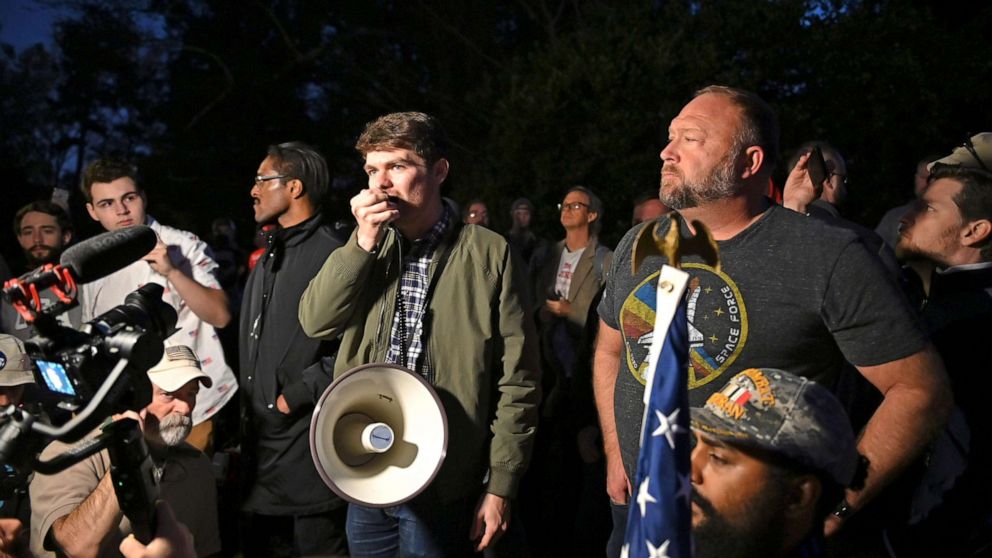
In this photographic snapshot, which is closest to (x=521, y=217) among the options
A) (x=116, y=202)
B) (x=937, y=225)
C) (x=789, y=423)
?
(x=116, y=202)

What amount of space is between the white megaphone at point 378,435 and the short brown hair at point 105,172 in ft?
7.20

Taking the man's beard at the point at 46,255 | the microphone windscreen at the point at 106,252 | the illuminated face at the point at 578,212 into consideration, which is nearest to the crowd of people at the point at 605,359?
the microphone windscreen at the point at 106,252

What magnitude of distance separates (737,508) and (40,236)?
5.33m

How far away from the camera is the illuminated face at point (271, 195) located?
4410mm

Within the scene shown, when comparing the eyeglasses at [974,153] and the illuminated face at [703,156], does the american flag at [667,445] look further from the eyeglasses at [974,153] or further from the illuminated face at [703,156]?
the eyeglasses at [974,153]

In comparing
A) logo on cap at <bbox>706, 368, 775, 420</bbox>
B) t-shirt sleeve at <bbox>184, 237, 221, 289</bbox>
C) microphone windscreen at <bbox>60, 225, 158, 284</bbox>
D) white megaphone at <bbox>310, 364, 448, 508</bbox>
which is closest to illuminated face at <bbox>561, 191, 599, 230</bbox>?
t-shirt sleeve at <bbox>184, 237, 221, 289</bbox>

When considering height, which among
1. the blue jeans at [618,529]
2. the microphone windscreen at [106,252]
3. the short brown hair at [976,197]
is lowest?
the blue jeans at [618,529]

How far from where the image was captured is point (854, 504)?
2453mm

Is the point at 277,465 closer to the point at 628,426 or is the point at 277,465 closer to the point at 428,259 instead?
the point at 428,259

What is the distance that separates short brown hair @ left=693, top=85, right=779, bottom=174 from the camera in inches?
107

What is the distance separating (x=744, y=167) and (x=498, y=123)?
9.92m

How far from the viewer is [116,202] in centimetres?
449

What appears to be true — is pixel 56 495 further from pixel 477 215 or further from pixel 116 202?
pixel 477 215

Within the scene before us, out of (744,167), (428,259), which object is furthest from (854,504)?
(428,259)
